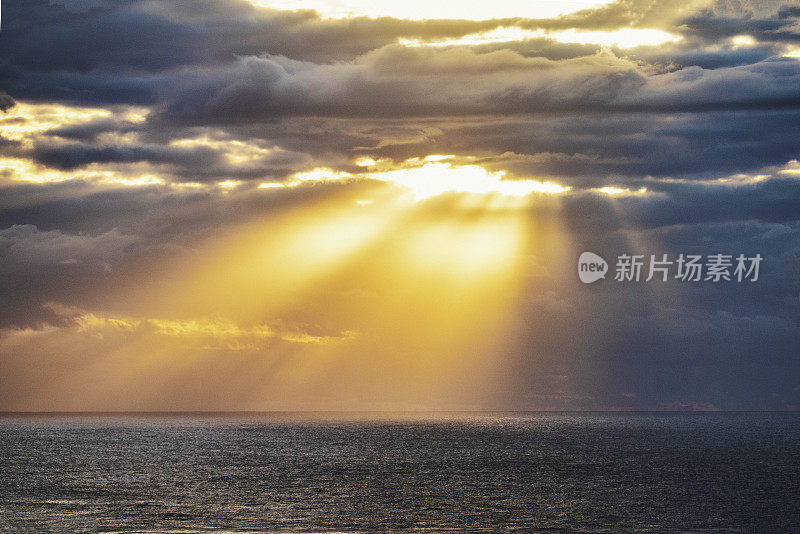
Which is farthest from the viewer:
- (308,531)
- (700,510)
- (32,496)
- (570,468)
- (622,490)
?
(570,468)

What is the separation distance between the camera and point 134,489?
108 m

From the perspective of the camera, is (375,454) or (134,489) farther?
(375,454)

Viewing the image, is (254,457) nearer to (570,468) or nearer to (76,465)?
(76,465)

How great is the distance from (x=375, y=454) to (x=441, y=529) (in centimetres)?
11069

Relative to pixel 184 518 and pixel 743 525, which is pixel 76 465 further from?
pixel 743 525

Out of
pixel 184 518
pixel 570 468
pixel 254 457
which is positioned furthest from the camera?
pixel 254 457

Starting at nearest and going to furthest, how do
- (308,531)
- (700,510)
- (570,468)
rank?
(308,531) → (700,510) → (570,468)

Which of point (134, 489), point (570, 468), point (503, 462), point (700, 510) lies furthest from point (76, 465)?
point (700, 510)

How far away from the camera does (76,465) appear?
15012 centimetres

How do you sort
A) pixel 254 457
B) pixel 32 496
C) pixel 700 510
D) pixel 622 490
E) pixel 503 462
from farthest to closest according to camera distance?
pixel 254 457, pixel 503 462, pixel 622 490, pixel 32 496, pixel 700 510

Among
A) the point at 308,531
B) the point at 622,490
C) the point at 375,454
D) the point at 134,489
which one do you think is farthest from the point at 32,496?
the point at 375,454

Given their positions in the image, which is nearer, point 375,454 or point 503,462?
point 503,462

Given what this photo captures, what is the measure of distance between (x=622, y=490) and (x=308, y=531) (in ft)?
163

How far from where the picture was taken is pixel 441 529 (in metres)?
75.9
